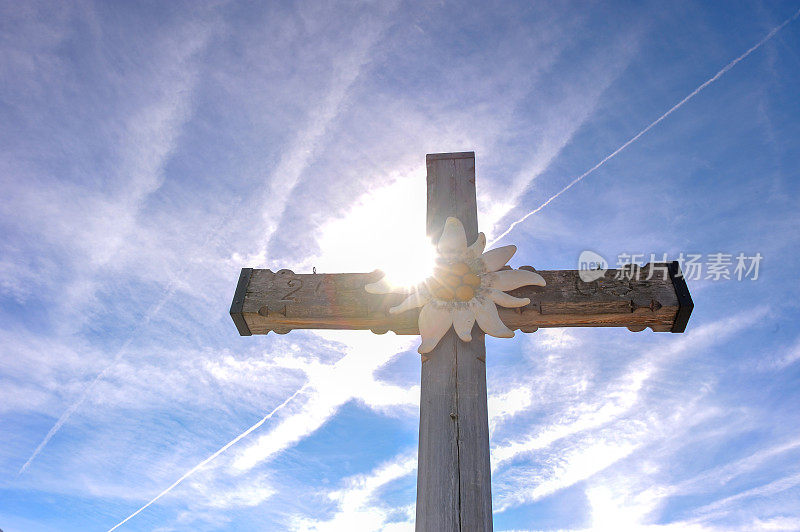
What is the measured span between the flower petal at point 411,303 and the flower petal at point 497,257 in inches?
15.7

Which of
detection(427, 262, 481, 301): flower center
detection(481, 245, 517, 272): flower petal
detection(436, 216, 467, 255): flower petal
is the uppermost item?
detection(436, 216, 467, 255): flower petal

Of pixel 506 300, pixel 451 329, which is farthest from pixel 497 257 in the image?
pixel 451 329

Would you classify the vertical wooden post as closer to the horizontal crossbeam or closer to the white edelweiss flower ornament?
the white edelweiss flower ornament

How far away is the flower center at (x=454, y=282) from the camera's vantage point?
326cm

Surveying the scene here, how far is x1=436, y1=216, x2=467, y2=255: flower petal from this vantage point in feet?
11.0

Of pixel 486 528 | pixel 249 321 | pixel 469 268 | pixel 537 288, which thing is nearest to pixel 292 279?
pixel 249 321

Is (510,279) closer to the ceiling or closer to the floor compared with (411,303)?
closer to the ceiling

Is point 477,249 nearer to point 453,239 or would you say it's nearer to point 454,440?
point 453,239

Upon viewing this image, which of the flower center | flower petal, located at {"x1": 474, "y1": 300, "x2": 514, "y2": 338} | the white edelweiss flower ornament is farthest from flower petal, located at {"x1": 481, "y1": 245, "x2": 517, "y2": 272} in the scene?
flower petal, located at {"x1": 474, "y1": 300, "x2": 514, "y2": 338}

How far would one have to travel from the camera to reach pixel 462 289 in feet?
10.7

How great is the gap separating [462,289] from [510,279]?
29 centimetres

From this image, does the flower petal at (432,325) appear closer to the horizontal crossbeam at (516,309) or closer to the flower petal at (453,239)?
the horizontal crossbeam at (516,309)

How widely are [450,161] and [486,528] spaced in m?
2.26

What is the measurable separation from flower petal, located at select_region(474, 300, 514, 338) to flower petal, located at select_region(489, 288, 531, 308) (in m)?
0.04
